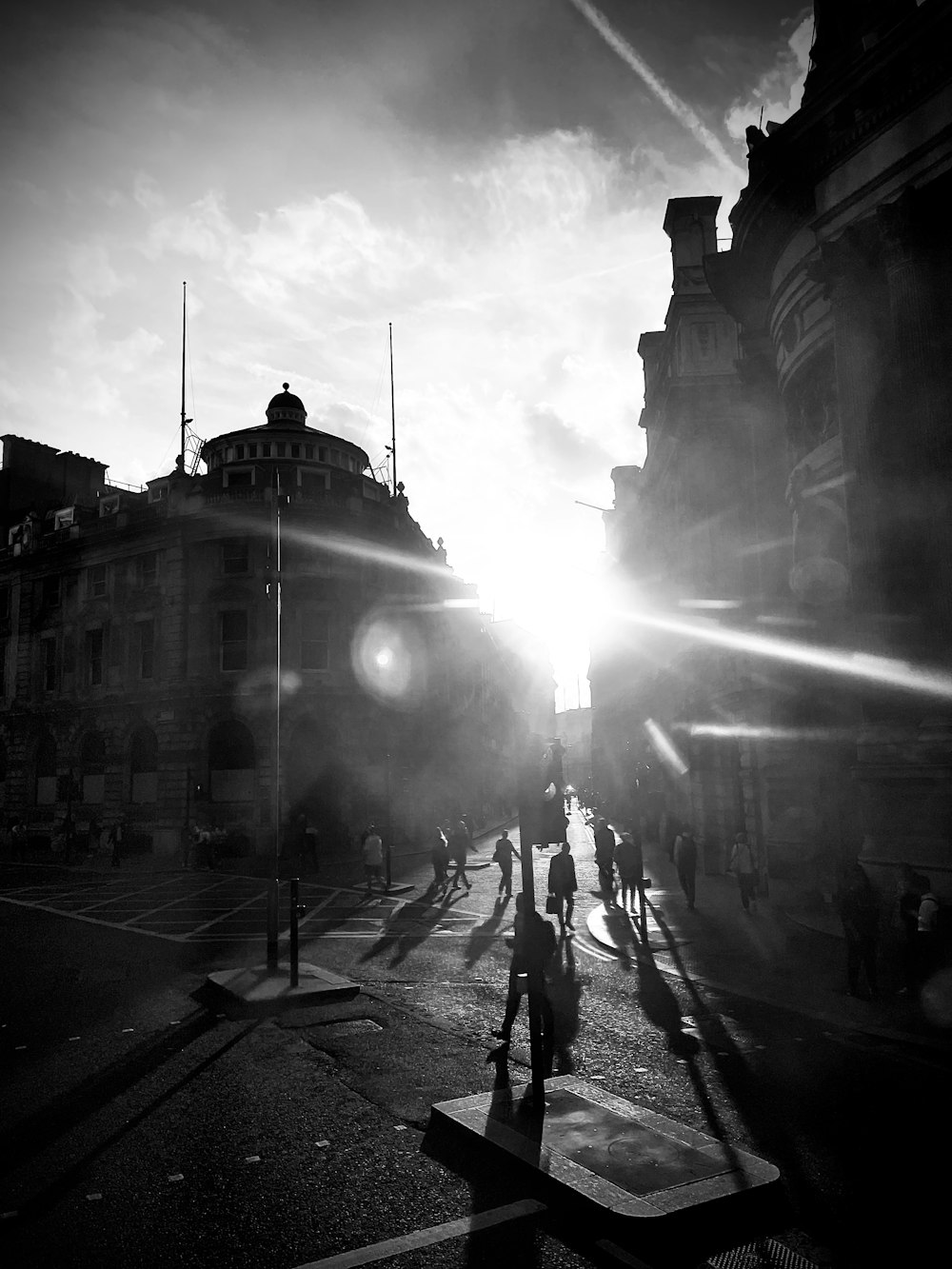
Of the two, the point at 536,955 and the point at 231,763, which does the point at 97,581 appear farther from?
the point at 536,955

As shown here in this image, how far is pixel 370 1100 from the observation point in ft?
27.7

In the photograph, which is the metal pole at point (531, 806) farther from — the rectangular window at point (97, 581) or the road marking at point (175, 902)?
the rectangular window at point (97, 581)

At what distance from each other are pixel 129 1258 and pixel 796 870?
21.4m

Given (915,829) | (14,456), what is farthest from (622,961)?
(14,456)

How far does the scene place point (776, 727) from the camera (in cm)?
2458

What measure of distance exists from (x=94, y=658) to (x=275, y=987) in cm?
3772

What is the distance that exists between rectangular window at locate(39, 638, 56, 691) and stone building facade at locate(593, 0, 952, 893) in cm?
3307

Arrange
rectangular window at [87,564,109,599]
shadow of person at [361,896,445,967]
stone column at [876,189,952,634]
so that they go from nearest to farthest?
stone column at [876,189,952,634] → shadow of person at [361,896,445,967] → rectangular window at [87,564,109,599]

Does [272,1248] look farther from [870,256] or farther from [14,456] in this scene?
[14,456]

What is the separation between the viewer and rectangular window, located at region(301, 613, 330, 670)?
140 feet

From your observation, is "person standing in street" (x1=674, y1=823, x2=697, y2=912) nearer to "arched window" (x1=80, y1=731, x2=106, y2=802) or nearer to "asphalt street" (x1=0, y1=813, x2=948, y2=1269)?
"asphalt street" (x1=0, y1=813, x2=948, y2=1269)

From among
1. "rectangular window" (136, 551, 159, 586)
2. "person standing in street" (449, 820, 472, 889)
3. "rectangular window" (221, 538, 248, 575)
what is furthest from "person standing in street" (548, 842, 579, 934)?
"rectangular window" (136, 551, 159, 586)

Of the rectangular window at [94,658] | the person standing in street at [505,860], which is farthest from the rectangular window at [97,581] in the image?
the person standing in street at [505,860]

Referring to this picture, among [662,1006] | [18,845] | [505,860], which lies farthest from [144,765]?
[662,1006]
